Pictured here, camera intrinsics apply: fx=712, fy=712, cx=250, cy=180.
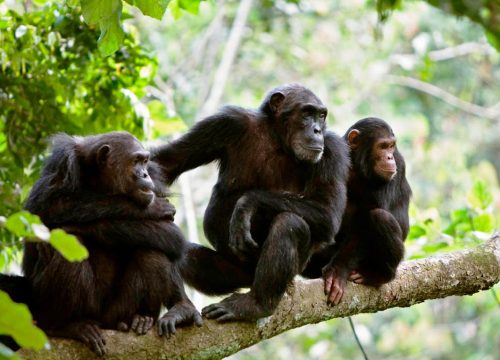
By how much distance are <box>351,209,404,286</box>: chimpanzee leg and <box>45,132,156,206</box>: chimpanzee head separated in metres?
1.92

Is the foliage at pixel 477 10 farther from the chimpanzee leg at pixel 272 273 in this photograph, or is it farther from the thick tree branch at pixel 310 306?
the chimpanzee leg at pixel 272 273

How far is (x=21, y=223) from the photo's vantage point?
2434 mm

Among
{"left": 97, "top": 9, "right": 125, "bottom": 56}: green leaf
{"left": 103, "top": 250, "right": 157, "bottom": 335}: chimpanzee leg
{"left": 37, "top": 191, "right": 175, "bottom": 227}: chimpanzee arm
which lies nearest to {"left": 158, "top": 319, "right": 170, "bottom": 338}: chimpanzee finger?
{"left": 103, "top": 250, "right": 157, "bottom": 335}: chimpanzee leg

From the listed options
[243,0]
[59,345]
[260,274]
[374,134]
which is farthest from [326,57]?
[59,345]

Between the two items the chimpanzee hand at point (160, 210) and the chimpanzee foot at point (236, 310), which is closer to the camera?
the chimpanzee foot at point (236, 310)

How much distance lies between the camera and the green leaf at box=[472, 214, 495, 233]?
7.14 m

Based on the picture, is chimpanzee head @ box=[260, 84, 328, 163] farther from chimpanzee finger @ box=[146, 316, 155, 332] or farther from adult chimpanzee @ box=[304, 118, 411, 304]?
chimpanzee finger @ box=[146, 316, 155, 332]

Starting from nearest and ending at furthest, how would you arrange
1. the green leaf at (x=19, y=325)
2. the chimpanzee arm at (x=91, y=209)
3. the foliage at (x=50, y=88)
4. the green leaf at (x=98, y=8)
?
the green leaf at (x=19, y=325)
the green leaf at (x=98, y=8)
the chimpanzee arm at (x=91, y=209)
the foliage at (x=50, y=88)

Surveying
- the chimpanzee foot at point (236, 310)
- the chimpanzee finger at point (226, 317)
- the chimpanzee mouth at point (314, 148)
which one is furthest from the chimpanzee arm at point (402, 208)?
the chimpanzee finger at point (226, 317)

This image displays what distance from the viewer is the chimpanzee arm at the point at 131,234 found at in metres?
4.68

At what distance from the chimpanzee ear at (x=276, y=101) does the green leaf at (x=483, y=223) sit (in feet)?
8.68

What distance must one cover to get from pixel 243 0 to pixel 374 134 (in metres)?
7.56

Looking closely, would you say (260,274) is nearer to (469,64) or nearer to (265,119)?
(265,119)

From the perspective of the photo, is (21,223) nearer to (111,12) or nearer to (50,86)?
(111,12)
